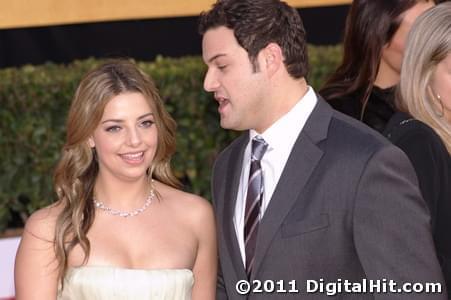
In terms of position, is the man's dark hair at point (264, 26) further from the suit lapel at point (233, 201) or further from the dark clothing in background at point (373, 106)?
the dark clothing in background at point (373, 106)

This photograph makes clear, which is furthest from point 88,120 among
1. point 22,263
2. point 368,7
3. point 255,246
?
point 368,7

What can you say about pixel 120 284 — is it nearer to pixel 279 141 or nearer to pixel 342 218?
pixel 279 141

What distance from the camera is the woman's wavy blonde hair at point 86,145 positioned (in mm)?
4574

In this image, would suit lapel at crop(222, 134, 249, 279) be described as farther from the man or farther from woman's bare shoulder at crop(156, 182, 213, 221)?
woman's bare shoulder at crop(156, 182, 213, 221)

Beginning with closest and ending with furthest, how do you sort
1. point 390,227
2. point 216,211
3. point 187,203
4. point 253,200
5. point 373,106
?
point 390,227 < point 253,200 < point 216,211 < point 187,203 < point 373,106

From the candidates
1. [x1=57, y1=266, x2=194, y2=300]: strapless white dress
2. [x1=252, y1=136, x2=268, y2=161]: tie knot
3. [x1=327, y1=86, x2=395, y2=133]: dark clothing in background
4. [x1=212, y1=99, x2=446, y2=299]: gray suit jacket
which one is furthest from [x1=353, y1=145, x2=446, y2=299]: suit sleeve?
[x1=327, y1=86, x2=395, y2=133]: dark clothing in background

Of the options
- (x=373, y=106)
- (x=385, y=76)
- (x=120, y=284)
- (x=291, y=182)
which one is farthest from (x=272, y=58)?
(x=385, y=76)

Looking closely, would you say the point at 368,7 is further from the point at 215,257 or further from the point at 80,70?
the point at 80,70

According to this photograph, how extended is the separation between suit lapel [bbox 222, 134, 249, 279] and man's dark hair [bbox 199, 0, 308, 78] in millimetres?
453

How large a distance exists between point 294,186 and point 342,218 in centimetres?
25

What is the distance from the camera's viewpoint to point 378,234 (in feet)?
12.6

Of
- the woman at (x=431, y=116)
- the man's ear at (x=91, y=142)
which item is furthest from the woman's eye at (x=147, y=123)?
the woman at (x=431, y=116)

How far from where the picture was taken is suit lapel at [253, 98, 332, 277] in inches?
159

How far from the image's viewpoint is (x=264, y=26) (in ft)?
14.1
